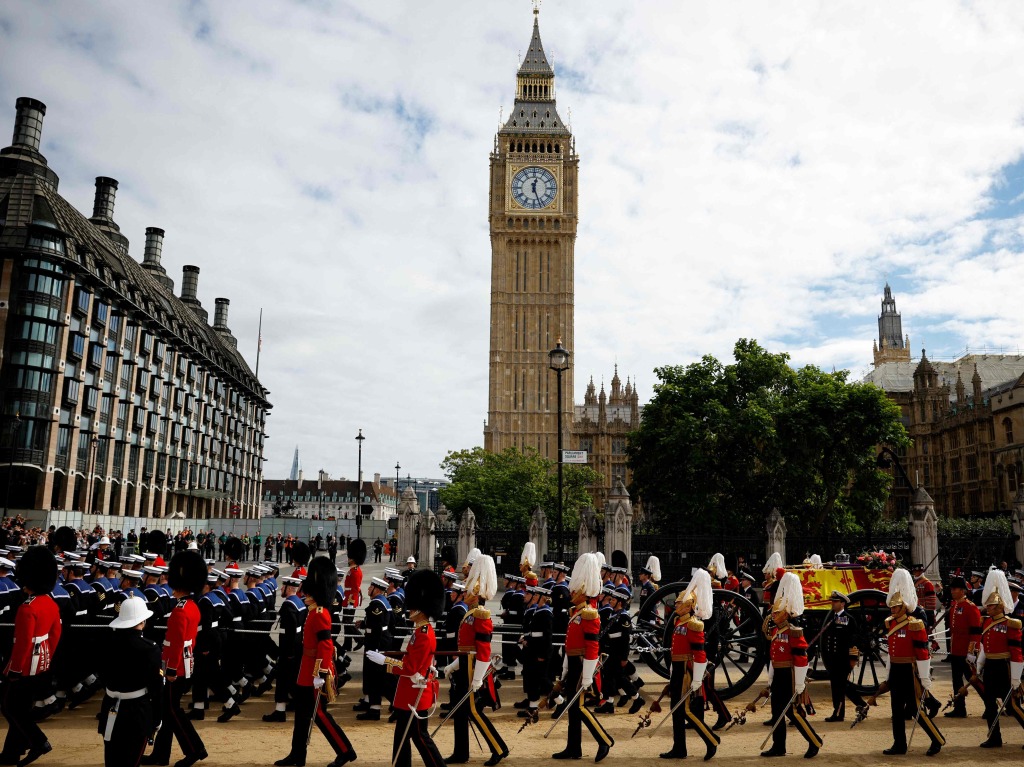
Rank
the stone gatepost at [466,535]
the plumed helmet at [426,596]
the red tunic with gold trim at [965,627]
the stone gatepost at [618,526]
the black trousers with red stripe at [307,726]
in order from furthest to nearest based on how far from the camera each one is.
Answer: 1. the stone gatepost at [466,535]
2. the stone gatepost at [618,526]
3. the red tunic with gold trim at [965,627]
4. the black trousers with red stripe at [307,726]
5. the plumed helmet at [426,596]

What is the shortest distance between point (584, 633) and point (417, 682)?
8.09 ft

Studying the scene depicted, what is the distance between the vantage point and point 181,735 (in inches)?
329

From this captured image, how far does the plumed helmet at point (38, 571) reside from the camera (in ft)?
28.6

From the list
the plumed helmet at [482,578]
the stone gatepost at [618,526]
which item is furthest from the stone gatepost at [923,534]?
the plumed helmet at [482,578]

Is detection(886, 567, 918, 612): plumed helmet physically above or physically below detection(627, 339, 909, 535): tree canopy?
below

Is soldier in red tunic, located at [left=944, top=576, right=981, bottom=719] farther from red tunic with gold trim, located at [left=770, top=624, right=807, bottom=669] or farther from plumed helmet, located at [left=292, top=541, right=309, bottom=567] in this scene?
plumed helmet, located at [left=292, top=541, right=309, bottom=567]

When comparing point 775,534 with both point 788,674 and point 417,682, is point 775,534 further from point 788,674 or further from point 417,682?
point 417,682

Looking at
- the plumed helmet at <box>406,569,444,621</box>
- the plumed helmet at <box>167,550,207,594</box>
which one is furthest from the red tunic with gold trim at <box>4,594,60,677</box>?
the plumed helmet at <box>406,569,444,621</box>

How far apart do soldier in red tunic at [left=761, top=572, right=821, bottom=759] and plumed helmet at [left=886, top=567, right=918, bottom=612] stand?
1204 millimetres

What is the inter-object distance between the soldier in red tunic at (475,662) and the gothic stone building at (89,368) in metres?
38.4

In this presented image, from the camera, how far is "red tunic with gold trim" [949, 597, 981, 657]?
1090 centimetres

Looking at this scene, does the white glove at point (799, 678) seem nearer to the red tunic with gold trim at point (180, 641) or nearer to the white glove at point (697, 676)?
the white glove at point (697, 676)

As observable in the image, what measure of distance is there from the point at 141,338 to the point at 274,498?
87.4 meters

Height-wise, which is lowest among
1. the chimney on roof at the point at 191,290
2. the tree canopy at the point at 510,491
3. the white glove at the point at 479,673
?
the white glove at the point at 479,673
